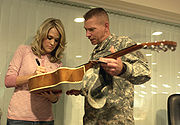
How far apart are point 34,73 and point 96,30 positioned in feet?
1.59

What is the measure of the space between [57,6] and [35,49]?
833 mm

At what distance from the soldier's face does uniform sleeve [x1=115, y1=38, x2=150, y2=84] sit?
0.31 meters

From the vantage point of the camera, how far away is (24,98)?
156cm

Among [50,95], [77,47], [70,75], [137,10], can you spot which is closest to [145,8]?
[137,10]

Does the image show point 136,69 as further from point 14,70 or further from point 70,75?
point 14,70

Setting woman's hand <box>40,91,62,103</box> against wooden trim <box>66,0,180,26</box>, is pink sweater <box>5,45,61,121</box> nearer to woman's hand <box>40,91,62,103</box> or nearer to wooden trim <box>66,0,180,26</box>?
woman's hand <box>40,91,62,103</box>

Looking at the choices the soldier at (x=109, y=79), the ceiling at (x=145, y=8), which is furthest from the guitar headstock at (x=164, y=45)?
the ceiling at (x=145, y=8)

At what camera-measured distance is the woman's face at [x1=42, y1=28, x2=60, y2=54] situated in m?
1.69

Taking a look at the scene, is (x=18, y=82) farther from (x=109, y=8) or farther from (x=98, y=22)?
(x=109, y=8)

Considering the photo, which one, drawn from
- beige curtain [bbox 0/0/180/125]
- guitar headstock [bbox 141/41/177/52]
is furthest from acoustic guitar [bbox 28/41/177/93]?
beige curtain [bbox 0/0/180/125]

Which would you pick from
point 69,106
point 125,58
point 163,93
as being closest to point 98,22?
point 125,58

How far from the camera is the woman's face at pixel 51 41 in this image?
1694 mm

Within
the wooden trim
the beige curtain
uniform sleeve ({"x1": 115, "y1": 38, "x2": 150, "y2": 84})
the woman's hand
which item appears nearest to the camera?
uniform sleeve ({"x1": 115, "y1": 38, "x2": 150, "y2": 84})

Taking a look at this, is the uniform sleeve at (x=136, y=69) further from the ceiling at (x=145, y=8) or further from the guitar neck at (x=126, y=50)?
the ceiling at (x=145, y=8)
